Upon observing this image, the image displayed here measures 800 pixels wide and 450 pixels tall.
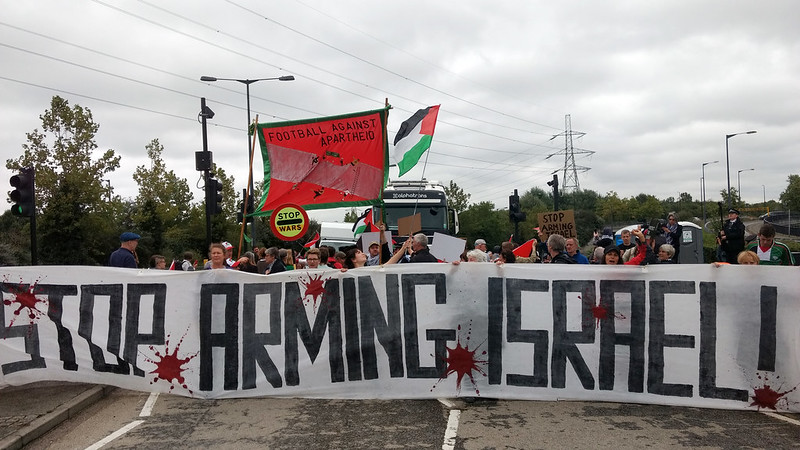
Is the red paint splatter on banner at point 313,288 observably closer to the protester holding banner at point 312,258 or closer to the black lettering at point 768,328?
the protester holding banner at point 312,258

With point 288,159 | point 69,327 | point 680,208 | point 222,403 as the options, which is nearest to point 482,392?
point 222,403

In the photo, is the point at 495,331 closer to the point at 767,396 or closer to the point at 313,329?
the point at 313,329

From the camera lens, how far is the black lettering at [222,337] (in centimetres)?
724

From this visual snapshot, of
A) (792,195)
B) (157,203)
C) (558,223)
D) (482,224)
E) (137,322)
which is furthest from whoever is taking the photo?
(792,195)

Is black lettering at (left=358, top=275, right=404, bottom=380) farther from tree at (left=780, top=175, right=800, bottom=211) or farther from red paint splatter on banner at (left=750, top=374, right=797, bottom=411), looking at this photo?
tree at (left=780, top=175, right=800, bottom=211)

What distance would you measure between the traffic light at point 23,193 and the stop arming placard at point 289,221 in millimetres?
4405

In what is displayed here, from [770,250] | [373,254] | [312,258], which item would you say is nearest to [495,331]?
[312,258]

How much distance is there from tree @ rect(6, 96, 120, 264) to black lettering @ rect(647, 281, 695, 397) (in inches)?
1312

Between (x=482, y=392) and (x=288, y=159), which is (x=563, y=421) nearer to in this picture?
(x=482, y=392)

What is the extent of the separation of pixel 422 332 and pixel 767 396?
3.42 m

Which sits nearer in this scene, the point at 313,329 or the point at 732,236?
the point at 313,329

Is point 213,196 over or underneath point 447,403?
over

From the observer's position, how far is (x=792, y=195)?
72312 mm

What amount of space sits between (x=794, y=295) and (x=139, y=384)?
22.7 feet
